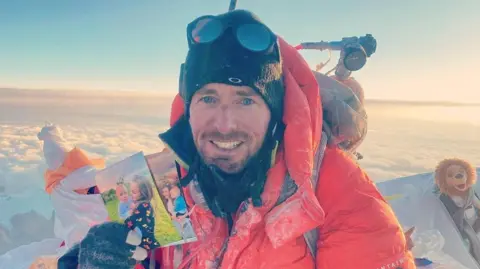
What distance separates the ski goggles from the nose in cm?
25

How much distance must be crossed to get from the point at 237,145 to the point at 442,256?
10.5 feet

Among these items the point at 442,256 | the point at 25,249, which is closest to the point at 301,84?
the point at 442,256

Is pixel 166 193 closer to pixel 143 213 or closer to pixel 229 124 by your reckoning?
pixel 143 213

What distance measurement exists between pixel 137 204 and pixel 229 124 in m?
0.45

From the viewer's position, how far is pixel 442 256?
3750 millimetres

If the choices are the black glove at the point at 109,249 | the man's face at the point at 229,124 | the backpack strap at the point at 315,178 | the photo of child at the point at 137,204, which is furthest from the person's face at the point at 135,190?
the backpack strap at the point at 315,178

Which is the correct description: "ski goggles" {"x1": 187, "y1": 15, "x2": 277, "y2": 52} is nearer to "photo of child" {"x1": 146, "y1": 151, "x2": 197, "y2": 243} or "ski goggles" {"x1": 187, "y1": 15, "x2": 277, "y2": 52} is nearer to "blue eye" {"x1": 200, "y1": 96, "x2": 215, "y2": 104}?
"blue eye" {"x1": 200, "y1": 96, "x2": 215, "y2": 104}

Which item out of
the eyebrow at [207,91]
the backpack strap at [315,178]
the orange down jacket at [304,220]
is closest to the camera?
the orange down jacket at [304,220]

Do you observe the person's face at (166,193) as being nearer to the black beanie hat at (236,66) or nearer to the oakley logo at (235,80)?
the black beanie hat at (236,66)

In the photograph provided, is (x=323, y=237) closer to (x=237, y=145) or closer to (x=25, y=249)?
(x=237, y=145)

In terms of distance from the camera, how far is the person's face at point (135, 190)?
1.45 meters

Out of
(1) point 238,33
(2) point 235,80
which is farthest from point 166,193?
(1) point 238,33

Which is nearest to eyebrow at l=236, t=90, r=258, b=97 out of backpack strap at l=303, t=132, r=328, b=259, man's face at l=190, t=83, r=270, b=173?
man's face at l=190, t=83, r=270, b=173

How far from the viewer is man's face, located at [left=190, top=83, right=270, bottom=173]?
4.80 ft
